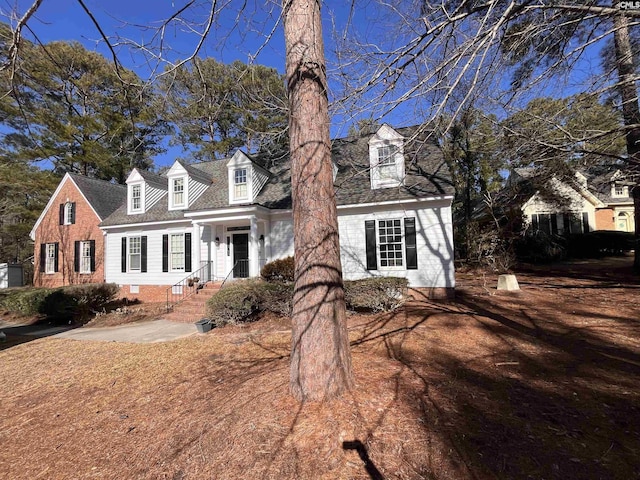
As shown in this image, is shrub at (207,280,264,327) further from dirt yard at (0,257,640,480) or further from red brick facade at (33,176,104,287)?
red brick facade at (33,176,104,287)

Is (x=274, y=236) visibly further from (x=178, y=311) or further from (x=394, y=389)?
(x=394, y=389)

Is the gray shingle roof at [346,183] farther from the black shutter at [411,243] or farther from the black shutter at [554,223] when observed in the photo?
the black shutter at [554,223]

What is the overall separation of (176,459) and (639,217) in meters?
17.0

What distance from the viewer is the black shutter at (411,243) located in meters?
10.2

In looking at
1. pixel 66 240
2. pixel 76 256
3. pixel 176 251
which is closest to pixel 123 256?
pixel 176 251

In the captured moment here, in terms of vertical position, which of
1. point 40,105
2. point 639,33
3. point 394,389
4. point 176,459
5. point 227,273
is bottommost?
point 176,459

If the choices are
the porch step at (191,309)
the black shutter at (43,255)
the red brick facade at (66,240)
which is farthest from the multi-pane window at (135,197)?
the black shutter at (43,255)

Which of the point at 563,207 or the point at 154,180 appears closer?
the point at 154,180

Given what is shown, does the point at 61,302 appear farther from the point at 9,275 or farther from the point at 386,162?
the point at 9,275

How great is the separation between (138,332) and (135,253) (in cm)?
746

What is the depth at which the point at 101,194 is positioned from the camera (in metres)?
18.6

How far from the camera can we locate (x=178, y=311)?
10719 millimetres

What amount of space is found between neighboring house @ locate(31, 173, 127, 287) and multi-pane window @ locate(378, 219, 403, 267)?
1515 cm

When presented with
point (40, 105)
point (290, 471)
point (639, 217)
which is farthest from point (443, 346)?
point (40, 105)
